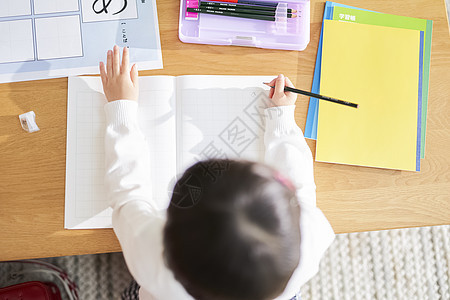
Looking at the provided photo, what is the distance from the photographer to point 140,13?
2.13ft

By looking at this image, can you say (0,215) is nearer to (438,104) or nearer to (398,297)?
(438,104)

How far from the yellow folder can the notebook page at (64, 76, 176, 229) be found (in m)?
0.28

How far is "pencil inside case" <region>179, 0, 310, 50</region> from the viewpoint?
649 mm

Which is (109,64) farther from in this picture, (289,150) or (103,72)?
(289,150)

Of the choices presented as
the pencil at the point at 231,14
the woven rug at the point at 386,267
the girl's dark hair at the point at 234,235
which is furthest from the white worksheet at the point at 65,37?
the woven rug at the point at 386,267

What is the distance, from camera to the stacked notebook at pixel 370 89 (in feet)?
2.17

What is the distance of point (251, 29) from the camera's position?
66 cm

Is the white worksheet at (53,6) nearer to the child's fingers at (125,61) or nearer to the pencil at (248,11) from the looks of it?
the child's fingers at (125,61)

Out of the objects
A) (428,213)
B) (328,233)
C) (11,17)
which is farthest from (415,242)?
(11,17)

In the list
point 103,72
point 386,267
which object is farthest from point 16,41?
point 386,267

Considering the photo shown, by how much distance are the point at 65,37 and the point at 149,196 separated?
31cm

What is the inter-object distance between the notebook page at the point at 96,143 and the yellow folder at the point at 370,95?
28 cm

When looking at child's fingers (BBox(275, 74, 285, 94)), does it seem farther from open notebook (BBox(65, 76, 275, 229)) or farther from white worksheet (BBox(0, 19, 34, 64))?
white worksheet (BBox(0, 19, 34, 64))

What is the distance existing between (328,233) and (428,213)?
22cm
